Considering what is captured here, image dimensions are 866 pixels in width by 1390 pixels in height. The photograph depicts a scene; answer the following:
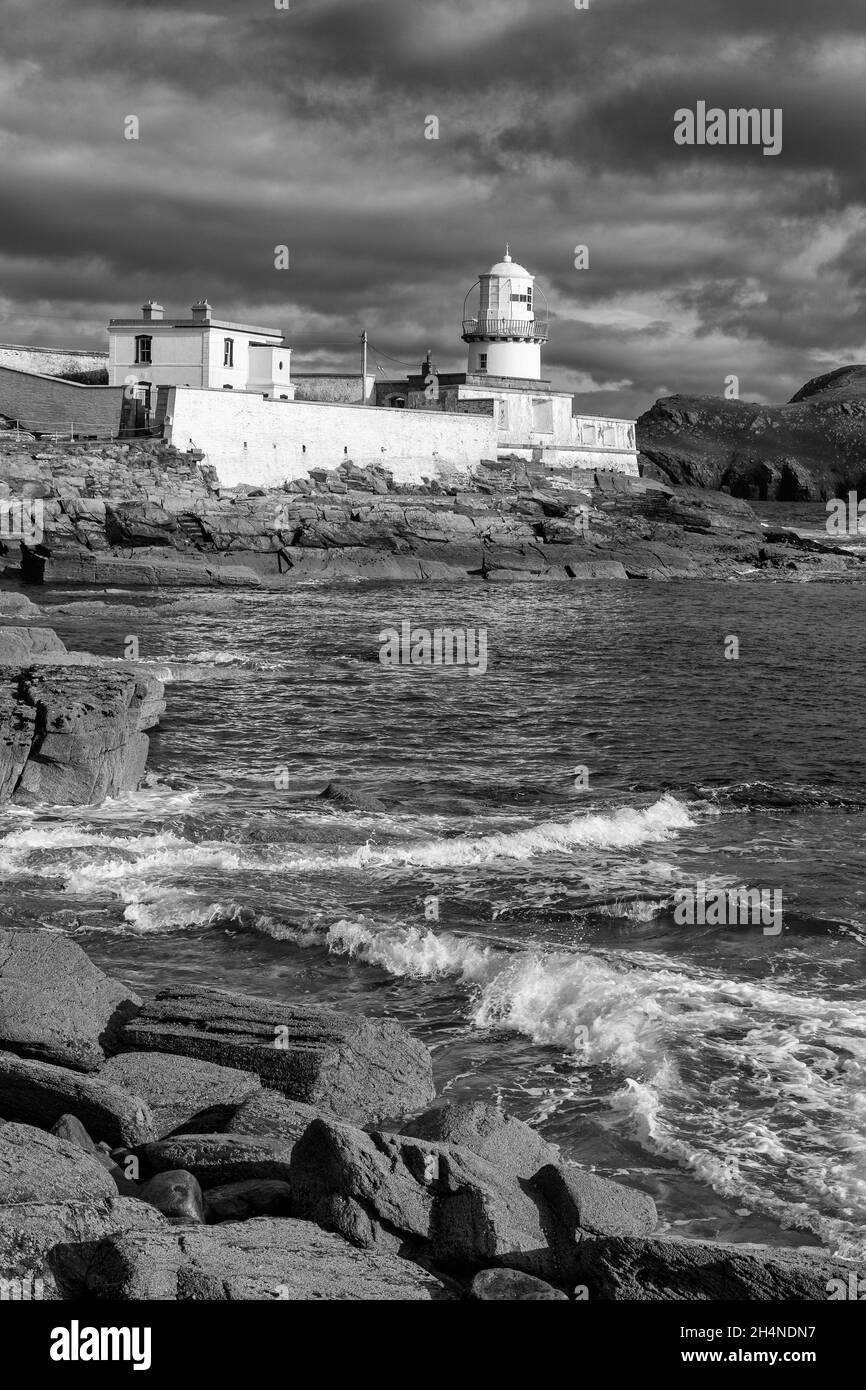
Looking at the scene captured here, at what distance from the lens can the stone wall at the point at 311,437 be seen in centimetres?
5972

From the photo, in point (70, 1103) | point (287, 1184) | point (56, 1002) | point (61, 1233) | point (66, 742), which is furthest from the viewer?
point (66, 742)

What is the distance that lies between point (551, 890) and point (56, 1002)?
21.0ft

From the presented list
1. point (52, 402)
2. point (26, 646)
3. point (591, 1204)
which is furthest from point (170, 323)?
point (591, 1204)

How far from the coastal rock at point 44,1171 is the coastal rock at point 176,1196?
0.27 m

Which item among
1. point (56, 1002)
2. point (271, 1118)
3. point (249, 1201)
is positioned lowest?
point (249, 1201)

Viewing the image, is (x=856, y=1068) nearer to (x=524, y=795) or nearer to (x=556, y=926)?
(x=556, y=926)

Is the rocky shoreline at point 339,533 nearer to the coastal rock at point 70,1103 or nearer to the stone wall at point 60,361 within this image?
the stone wall at point 60,361

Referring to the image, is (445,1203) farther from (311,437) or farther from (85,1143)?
(311,437)

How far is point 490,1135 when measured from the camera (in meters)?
8.05

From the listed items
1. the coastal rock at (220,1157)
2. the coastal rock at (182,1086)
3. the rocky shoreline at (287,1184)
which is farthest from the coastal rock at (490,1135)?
the coastal rock at (182,1086)

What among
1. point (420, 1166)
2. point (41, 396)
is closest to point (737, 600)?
point (41, 396)

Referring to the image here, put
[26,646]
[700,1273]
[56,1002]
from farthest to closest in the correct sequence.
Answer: [26,646] < [56,1002] < [700,1273]

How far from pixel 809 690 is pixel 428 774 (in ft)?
40.8
